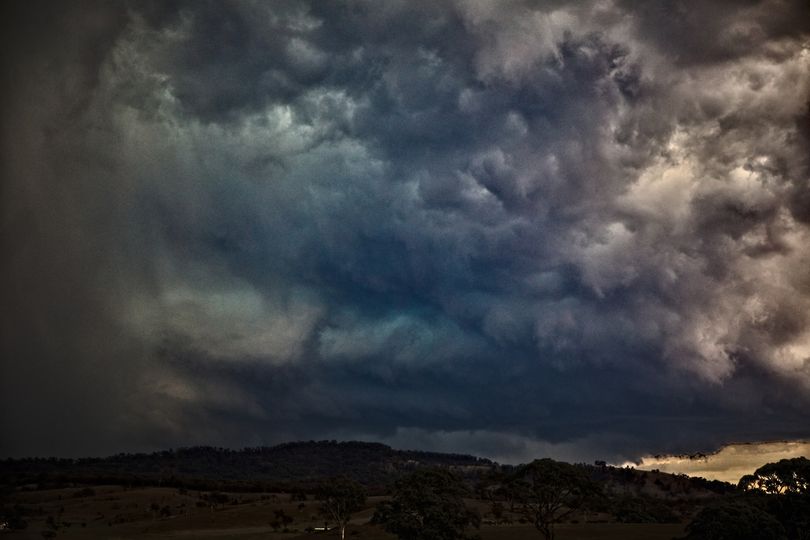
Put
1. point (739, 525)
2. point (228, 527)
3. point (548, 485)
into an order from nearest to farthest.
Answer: point (739, 525) < point (548, 485) < point (228, 527)

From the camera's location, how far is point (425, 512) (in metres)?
85.4

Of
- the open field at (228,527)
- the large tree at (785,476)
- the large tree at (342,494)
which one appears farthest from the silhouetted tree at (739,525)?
the open field at (228,527)

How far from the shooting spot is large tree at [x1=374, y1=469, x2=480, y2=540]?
A: 84.2 meters

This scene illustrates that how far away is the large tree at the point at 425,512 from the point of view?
8425 cm

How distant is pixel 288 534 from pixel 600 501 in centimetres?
8054

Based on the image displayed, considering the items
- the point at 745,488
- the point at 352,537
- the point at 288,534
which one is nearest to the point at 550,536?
the point at 745,488

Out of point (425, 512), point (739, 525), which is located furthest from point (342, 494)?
point (739, 525)

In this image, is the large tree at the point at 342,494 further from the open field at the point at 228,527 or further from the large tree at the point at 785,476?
the large tree at the point at 785,476

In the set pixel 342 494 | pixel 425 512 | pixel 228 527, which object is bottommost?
pixel 228 527

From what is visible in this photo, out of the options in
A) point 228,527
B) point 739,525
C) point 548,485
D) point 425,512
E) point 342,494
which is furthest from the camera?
point 228,527

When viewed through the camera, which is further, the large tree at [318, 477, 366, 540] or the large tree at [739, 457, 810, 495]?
the large tree at [318, 477, 366, 540]

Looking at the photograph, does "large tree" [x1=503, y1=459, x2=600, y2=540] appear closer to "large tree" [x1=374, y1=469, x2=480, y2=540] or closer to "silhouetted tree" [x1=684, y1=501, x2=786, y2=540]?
"large tree" [x1=374, y1=469, x2=480, y2=540]

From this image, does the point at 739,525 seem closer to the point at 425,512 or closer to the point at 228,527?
the point at 425,512

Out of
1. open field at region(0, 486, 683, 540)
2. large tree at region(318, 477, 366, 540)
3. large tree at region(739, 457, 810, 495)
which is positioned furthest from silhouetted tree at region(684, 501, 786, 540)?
open field at region(0, 486, 683, 540)
